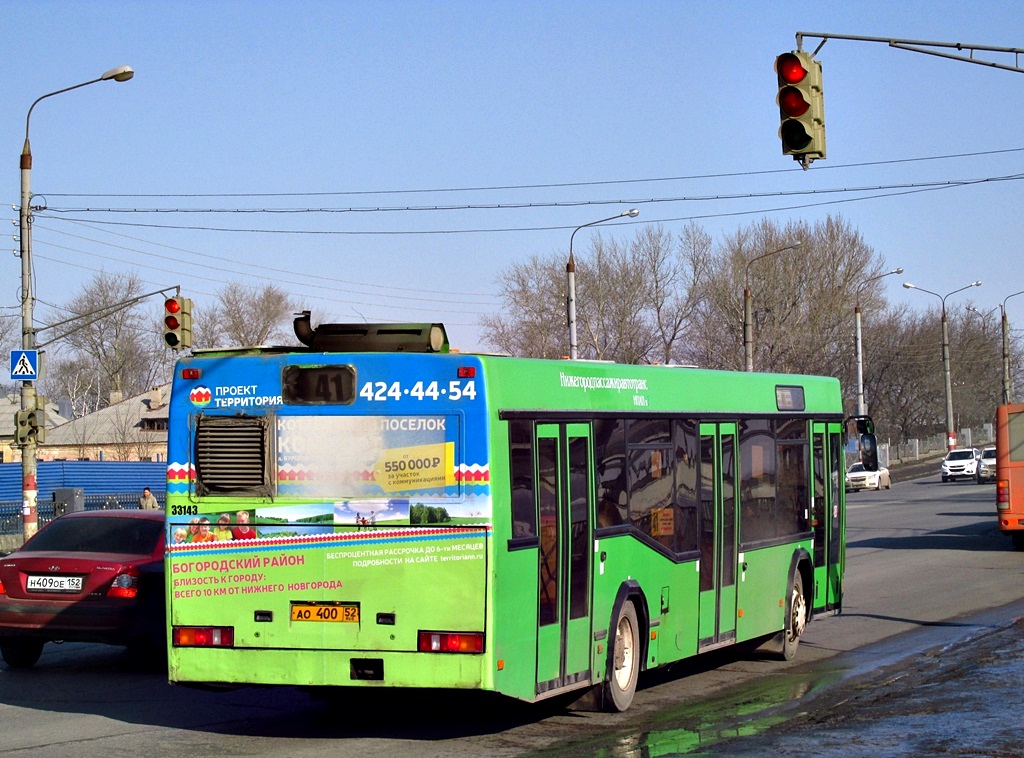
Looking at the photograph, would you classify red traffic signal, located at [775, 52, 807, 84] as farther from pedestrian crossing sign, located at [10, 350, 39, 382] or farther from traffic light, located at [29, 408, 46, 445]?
pedestrian crossing sign, located at [10, 350, 39, 382]

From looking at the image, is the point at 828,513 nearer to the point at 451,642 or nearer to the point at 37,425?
the point at 451,642

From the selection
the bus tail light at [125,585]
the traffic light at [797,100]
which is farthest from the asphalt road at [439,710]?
the traffic light at [797,100]

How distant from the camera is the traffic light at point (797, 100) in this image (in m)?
11.9

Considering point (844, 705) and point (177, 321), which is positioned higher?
point (177, 321)

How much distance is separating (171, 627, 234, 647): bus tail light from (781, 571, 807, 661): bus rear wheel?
20.0 feet

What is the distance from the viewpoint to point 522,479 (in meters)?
8.51

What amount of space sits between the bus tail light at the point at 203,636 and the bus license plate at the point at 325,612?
1.73 ft

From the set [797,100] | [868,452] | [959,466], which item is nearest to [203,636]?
[797,100]

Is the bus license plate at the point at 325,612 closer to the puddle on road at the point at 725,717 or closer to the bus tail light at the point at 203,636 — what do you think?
the bus tail light at the point at 203,636

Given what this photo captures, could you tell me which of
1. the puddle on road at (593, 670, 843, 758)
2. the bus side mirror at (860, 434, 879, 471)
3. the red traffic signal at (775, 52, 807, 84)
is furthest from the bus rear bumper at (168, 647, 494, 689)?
the bus side mirror at (860, 434, 879, 471)

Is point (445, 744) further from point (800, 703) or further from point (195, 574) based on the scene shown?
point (800, 703)

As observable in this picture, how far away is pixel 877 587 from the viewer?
63.6 feet

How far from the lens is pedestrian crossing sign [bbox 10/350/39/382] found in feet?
83.1

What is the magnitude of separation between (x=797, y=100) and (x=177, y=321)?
47.1 ft
